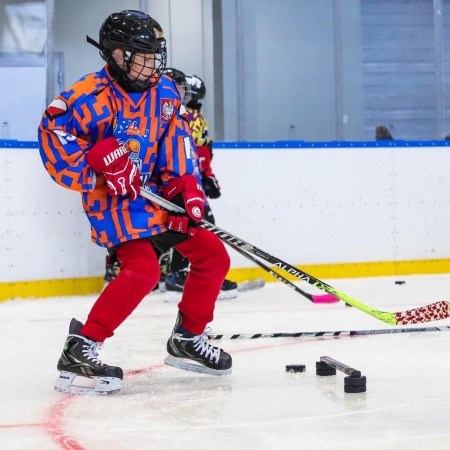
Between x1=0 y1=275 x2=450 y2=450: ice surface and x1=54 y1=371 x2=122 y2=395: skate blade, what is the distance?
3 cm

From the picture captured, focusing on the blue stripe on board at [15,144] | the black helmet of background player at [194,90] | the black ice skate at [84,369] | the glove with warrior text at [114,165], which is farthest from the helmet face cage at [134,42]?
the blue stripe on board at [15,144]

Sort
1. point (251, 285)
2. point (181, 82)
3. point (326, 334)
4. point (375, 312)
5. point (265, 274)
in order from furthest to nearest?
point (265, 274), point (251, 285), point (181, 82), point (326, 334), point (375, 312)

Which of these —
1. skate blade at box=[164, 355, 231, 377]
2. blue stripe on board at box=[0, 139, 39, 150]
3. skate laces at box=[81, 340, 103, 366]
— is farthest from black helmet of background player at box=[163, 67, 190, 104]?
skate laces at box=[81, 340, 103, 366]

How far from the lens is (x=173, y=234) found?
276cm

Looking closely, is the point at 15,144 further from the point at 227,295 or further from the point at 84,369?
the point at 84,369

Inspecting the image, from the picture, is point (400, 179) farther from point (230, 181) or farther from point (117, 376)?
point (117, 376)

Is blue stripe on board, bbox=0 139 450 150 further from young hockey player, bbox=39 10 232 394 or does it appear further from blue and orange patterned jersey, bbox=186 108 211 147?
young hockey player, bbox=39 10 232 394

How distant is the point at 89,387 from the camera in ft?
8.81

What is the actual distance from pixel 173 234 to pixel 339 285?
9.65ft

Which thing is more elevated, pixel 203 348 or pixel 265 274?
pixel 203 348

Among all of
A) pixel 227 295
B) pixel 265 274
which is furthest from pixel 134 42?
pixel 265 274

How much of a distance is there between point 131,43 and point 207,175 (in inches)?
91.7

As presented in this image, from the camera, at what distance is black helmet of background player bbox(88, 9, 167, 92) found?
2684mm

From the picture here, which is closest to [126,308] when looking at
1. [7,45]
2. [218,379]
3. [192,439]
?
[218,379]
